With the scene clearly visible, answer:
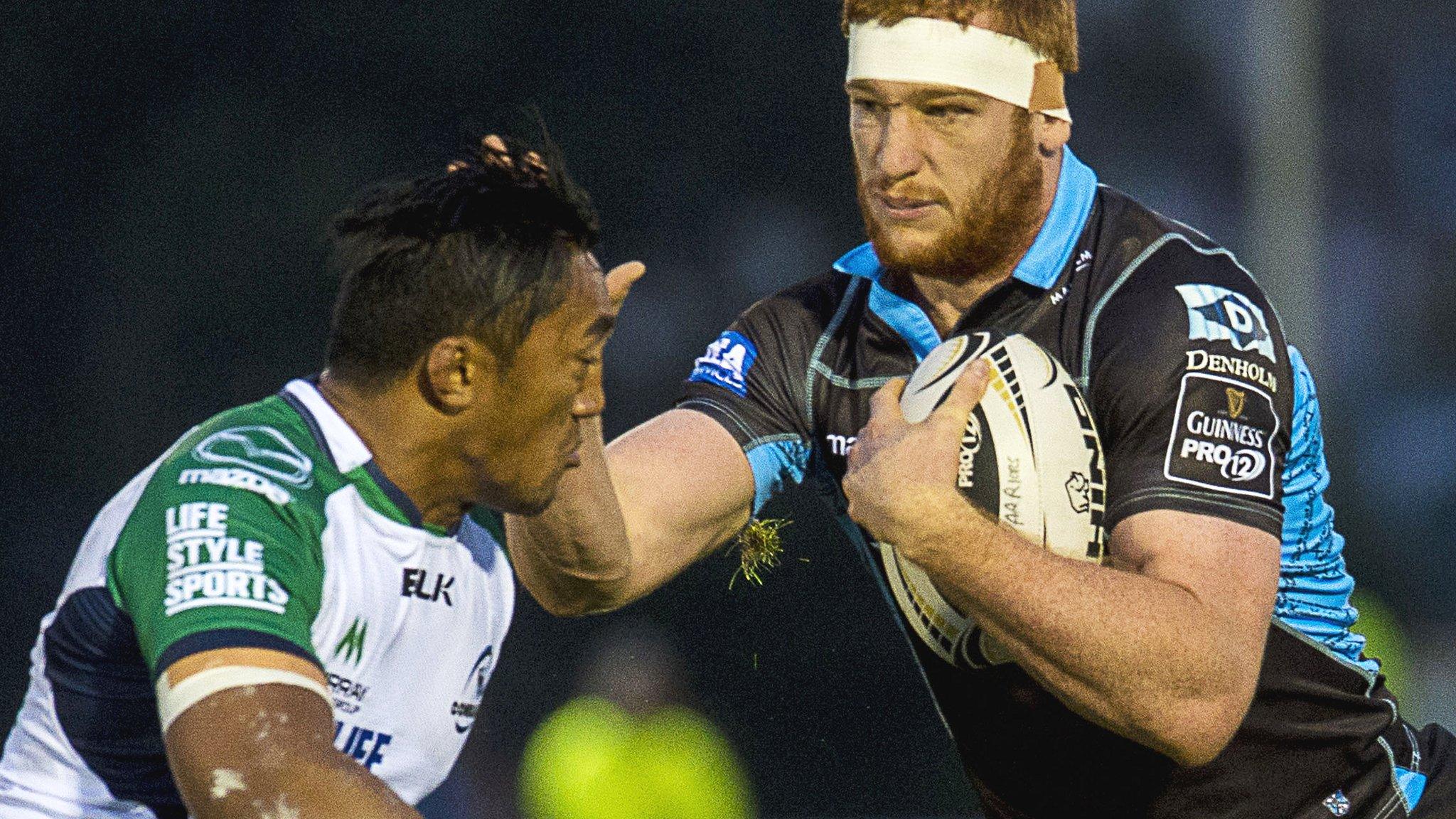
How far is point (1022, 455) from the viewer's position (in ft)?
10.5

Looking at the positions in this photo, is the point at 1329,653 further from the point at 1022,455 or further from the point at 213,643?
the point at 213,643

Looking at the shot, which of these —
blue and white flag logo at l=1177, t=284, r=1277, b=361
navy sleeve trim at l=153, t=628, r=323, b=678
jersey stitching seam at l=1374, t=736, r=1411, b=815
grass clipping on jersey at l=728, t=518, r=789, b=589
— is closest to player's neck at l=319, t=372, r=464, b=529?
navy sleeve trim at l=153, t=628, r=323, b=678

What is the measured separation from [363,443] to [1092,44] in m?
5.69

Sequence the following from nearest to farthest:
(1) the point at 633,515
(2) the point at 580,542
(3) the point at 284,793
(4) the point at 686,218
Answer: (3) the point at 284,793 < (2) the point at 580,542 < (1) the point at 633,515 < (4) the point at 686,218

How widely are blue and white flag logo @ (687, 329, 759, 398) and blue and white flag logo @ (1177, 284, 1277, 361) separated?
33.8 inches

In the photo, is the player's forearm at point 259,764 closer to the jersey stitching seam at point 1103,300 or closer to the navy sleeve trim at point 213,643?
the navy sleeve trim at point 213,643

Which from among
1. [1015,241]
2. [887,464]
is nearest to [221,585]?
[887,464]

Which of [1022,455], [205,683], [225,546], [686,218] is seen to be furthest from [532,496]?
[686,218]

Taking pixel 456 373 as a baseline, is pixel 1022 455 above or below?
below

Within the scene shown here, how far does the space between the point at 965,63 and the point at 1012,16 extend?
0.15 metres

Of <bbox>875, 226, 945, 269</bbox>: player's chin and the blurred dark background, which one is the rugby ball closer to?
<bbox>875, 226, 945, 269</bbox>: player's chin

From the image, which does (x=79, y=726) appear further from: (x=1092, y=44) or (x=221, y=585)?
(x=1092, y=44)

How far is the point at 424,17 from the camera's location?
730 centimetres

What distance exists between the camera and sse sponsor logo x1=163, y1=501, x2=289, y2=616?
89.8 inches
